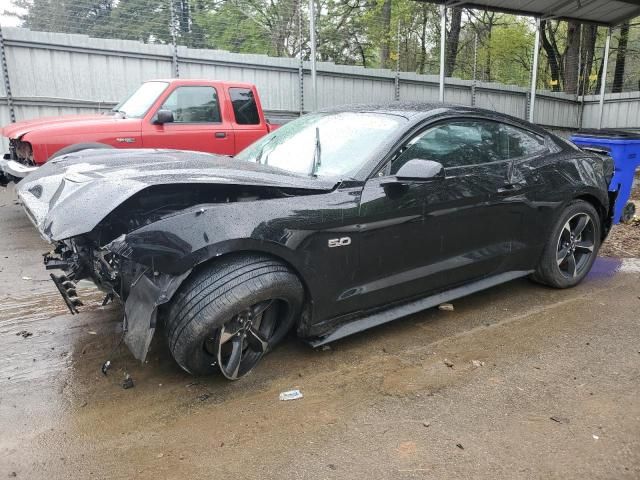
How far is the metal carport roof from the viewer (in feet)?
34.1

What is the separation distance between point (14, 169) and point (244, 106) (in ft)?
10.5

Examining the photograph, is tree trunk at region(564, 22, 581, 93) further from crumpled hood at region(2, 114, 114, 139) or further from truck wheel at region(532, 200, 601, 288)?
crumpled hood at region(2, 114, 114, 139)

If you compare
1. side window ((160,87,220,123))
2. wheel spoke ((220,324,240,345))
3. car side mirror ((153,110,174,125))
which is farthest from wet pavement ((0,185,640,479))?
side window ((160,87,220,123))

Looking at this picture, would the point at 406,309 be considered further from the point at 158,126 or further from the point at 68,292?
the point at 158,126

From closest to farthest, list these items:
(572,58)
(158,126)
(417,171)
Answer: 1. (417,171)
2. (158,126)
3. (572,58)

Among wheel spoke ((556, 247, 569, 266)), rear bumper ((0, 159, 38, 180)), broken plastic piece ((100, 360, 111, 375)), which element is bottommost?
broken plastic piece ((100, 360, 111, 375))

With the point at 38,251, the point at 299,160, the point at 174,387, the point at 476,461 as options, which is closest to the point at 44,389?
the point at 174,387

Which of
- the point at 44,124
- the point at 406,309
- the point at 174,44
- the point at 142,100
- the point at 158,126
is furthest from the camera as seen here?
the point at 174,44

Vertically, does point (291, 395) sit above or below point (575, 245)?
below

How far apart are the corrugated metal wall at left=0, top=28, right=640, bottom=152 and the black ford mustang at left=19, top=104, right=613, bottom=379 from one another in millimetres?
6477

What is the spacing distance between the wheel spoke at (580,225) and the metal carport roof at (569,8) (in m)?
6.98

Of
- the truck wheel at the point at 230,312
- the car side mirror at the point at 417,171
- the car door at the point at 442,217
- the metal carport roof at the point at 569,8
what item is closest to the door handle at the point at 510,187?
the car door at the point at 442,217

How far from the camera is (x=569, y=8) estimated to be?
36.3 ft

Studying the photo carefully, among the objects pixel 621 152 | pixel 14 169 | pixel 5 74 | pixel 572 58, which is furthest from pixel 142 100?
pixel 572 58
